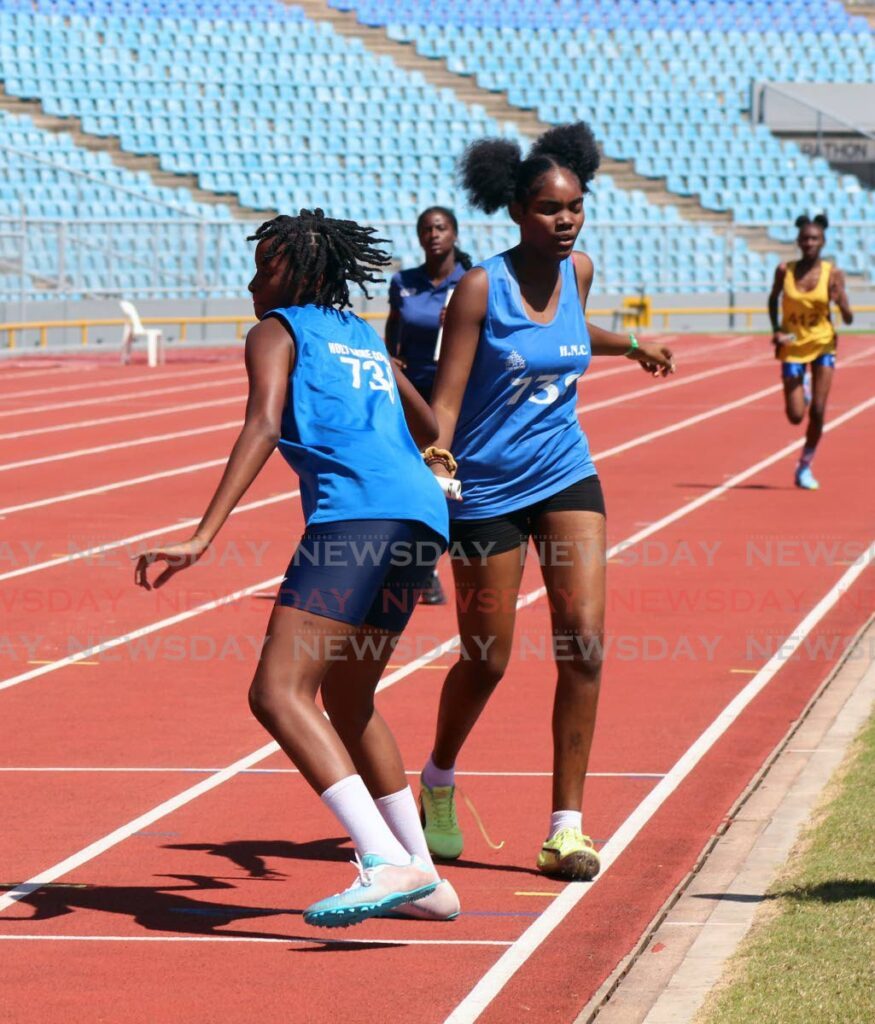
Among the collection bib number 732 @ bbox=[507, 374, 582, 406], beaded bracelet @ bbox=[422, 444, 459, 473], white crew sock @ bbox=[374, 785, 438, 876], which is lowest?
white crew sock @ bbox=[374, 785, 438, 876]

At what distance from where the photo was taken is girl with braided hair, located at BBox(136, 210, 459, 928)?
4941mm

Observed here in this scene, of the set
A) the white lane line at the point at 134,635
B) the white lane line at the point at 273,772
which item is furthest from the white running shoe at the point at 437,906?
the white lane line at the point at 134,635

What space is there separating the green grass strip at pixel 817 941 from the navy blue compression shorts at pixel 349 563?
1257mm

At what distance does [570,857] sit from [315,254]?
1.83 metres

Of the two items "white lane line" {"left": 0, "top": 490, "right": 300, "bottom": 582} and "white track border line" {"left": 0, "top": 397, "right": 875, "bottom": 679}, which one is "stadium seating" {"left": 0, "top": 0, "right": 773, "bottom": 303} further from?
"white lane line" {"left": 0, "top": 490, "right": 300, "bottom": 582}

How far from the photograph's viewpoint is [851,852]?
582cm

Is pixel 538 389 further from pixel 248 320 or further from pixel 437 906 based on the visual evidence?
pixel 248 320

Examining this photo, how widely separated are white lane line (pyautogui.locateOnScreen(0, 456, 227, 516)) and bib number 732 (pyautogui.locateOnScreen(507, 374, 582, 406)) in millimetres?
9198

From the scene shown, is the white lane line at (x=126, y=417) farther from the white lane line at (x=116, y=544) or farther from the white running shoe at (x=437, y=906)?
the white running shoe at (x=437, y=906)

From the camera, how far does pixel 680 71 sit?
154 ft

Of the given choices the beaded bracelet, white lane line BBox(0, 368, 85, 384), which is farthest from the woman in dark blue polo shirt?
white lane line BBox(0, 368, 85, 384)

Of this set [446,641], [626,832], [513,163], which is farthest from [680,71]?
[626,832]

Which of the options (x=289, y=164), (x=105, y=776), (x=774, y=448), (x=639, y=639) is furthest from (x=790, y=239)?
(x=105, y=776)

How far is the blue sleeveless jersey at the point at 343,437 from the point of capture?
5039 mm
